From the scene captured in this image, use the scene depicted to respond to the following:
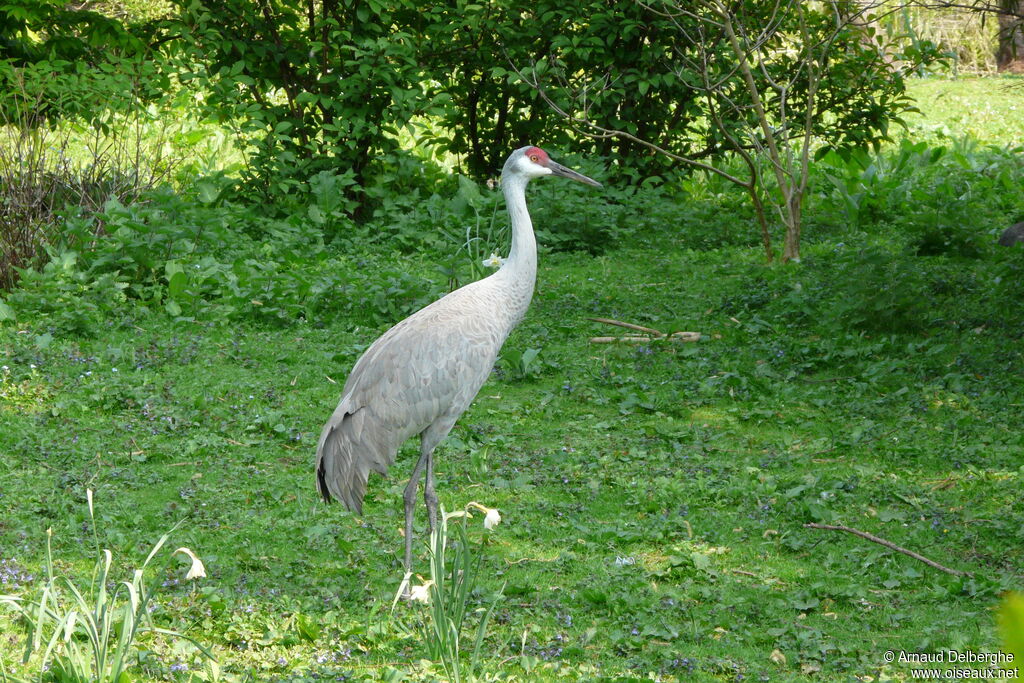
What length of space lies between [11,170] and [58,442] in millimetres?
3115

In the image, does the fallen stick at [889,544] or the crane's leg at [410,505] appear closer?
the fallen stick at [889,544]

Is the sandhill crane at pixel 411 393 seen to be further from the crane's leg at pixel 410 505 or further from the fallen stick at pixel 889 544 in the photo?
the fallen stick at pixel 889 544

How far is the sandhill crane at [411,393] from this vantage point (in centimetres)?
439

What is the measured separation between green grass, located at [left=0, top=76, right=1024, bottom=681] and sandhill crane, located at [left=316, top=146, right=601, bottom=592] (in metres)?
0.34

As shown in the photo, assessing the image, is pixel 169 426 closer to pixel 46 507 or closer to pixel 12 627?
pixel 46 507

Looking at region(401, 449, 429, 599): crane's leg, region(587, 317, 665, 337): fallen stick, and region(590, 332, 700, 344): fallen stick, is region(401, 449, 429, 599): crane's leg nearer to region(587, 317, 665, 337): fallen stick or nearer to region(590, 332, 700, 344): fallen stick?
region(590, 332, 700, 344): fallen stick

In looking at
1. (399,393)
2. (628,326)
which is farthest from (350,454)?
(628,326)

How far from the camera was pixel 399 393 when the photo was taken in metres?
4.50

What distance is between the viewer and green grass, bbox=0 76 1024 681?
3.80 meters

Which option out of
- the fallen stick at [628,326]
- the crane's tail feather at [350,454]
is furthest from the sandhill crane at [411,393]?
the fallen stick at [628,326]

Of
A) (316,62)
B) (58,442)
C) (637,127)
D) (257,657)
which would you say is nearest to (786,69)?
(637,127)

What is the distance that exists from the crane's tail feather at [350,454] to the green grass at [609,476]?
11.3 inches

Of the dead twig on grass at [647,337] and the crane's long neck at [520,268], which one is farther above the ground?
the crane's long neck at [520,268]

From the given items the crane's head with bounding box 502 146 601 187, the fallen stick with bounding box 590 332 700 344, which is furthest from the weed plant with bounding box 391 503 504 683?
the fallen stick with bounding box 590 332 700 344
